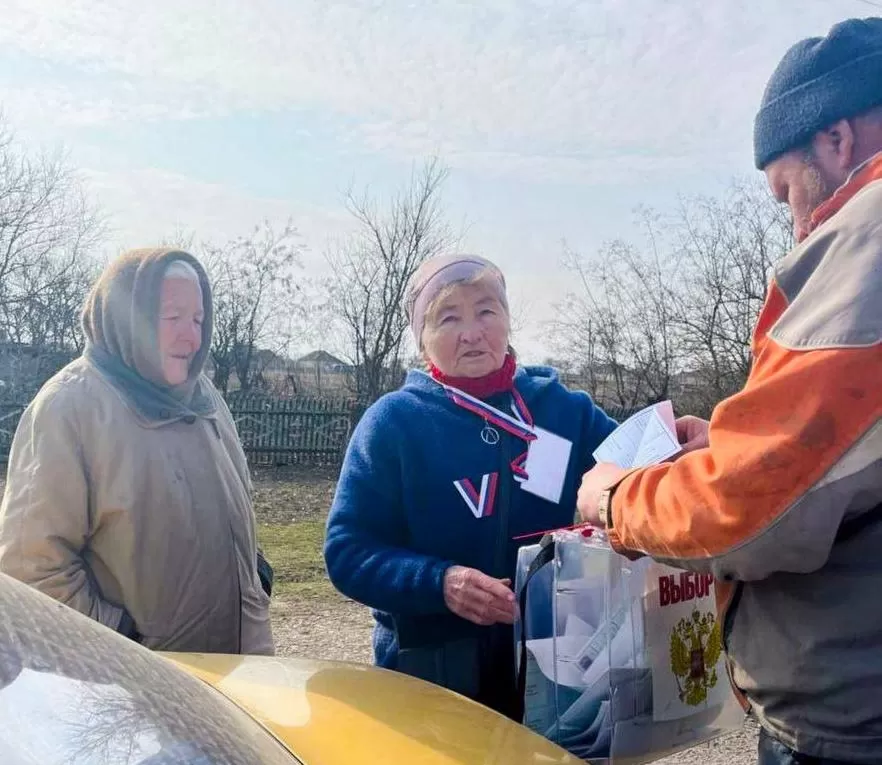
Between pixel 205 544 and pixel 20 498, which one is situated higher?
pixel 20 498

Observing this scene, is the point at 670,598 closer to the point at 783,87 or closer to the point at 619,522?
the point at 619,522

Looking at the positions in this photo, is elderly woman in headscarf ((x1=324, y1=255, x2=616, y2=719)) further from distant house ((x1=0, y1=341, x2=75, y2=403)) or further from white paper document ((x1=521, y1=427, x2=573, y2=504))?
distant house ((x1=0, y1=341, x2=75, y2=403))

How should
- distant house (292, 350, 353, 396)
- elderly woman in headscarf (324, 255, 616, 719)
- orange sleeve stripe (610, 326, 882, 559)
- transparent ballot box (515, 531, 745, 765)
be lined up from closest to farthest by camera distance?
orange sleeve stripe (610, 326, 882, 559) < transparent ballot box (515, 531, 745, 765) < elderly woman in headscarf (324, 255, 616, 719) < distant house (292, 350, 353, 396)

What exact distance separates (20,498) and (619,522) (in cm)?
167

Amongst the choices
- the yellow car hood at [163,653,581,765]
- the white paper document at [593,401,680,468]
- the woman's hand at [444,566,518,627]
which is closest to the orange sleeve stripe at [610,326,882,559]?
the white paper document at [593,401,680,468]

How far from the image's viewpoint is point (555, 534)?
191cm

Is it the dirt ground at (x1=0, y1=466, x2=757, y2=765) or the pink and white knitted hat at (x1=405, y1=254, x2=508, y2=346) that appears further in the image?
the dirt ground at (x1=0, y1=466, x2=757, y2=765)

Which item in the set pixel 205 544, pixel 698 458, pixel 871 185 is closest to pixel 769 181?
pixel 871 185

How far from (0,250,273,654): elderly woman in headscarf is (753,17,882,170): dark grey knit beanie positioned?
1831 millimetres

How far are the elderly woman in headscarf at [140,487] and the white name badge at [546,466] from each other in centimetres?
100

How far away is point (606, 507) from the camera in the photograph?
1.62 m

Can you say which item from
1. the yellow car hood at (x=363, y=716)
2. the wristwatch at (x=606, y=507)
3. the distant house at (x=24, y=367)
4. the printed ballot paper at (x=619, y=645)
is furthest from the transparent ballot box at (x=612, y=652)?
the distant house at (x=24, y=367)

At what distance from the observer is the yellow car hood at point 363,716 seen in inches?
64.6

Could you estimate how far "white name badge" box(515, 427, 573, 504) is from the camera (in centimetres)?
231
